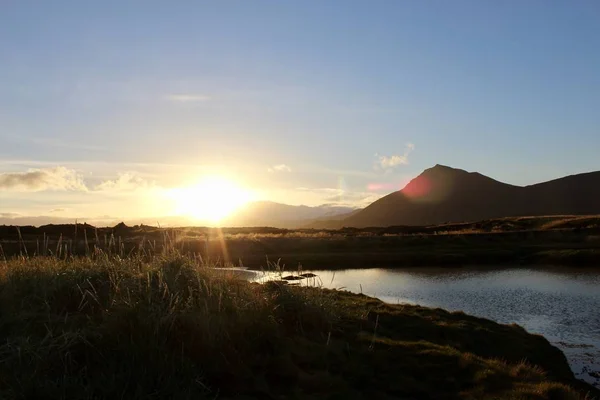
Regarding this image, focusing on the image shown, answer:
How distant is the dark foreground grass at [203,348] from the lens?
864cm

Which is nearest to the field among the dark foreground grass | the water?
the water

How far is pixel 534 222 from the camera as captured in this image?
81625 millimetres

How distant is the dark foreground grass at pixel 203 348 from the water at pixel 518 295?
139 inches

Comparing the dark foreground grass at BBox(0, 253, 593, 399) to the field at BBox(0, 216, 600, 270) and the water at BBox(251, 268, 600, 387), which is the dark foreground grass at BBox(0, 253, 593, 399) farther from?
the field at BBox(0, 216, 600, 270)

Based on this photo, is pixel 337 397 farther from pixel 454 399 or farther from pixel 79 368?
pixel 79 368

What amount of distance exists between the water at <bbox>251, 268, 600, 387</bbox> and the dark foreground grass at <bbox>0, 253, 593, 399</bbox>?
354 centimetres

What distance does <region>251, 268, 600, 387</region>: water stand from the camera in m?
18.5

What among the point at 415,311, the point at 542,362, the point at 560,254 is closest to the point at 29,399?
the point at 542,362

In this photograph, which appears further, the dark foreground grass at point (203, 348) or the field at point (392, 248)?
the field at point (392, 248)

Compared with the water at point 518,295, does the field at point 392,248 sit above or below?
above

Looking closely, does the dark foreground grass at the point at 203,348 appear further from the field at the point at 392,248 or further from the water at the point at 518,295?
the field at the point at 392,248

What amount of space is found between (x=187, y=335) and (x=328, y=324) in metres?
4.58

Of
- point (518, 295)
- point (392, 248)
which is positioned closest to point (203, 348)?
point (518, 295)

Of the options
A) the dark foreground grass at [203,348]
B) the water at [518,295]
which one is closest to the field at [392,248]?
the water at [518,295]
